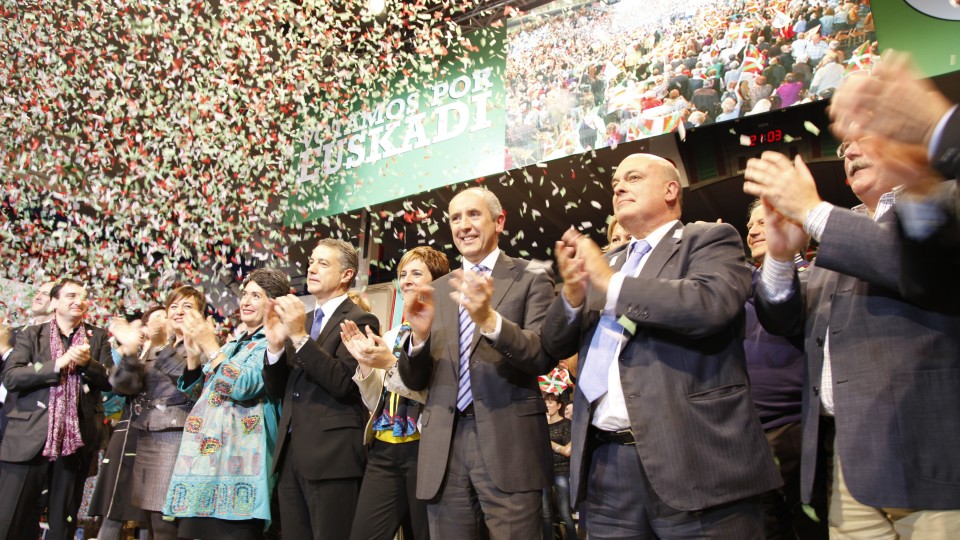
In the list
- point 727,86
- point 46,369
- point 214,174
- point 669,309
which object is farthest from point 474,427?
point 214,174

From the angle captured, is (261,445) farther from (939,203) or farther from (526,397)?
(939,203)

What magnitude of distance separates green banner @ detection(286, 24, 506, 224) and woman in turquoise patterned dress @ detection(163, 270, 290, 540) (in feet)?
13.5

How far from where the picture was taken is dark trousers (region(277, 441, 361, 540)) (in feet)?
9.66

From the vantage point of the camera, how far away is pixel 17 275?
7637 millimetres

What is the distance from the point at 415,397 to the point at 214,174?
6.02 m


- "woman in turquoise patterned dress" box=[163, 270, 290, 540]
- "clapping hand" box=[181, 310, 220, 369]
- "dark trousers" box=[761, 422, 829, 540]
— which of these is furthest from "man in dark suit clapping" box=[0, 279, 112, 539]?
"dark trousers" box=[761, 422, 829, 540]

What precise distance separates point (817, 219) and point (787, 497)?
1.21m

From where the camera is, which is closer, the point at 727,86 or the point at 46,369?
the point at 46,369

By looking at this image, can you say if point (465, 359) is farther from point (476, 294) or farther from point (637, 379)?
point (637, 379)

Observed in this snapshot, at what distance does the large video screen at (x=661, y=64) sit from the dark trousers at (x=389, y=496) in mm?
4302

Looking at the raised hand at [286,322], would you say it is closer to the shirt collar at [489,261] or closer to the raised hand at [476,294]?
the shirt collar at [489,261]

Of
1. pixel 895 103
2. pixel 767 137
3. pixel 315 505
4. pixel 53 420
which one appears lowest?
pixel 315 505

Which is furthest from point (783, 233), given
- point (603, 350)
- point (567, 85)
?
point (567, 85)

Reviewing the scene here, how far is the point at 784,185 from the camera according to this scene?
1.71 m
